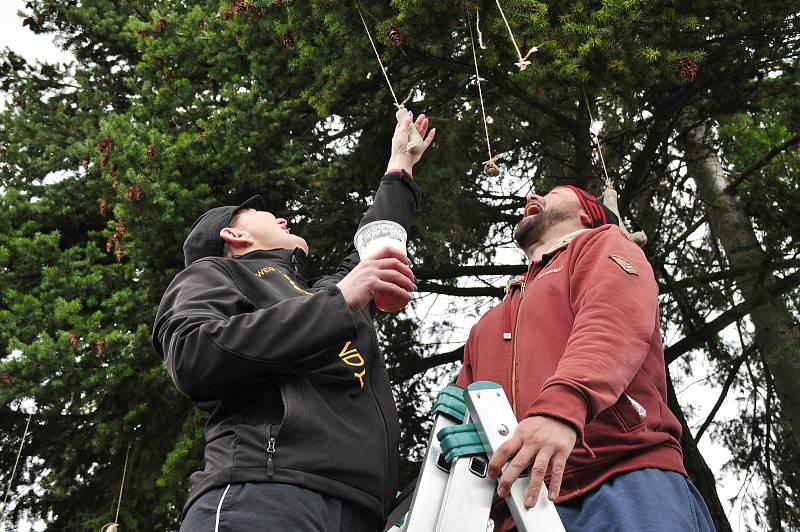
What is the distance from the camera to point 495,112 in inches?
247

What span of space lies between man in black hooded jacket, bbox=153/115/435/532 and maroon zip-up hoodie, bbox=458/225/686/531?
51cm

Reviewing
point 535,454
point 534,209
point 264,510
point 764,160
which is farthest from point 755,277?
point 264,510

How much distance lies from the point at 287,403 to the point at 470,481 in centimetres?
62

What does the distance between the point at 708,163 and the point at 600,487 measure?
6586 millimetres

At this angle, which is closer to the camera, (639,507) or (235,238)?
(639,507)

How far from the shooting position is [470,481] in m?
1.84

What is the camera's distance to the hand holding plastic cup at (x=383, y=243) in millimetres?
2264

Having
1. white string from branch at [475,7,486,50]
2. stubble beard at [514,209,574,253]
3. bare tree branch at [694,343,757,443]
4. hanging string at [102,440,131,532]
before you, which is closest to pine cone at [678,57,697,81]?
white string from branch at [475,7,486,50]

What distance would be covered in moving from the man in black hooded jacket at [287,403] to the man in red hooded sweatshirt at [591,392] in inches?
18.9

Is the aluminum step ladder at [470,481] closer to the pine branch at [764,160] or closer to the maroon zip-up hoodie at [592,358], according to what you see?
the maroon zip-up hoodie at [592,358]

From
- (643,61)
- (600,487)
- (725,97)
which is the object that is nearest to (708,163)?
(725,97)

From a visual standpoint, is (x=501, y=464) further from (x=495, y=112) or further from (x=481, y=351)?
(x=495, y=112)

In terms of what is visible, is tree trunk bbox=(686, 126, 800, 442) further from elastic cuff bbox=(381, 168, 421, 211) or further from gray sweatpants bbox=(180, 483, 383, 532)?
gray sweatpants bbox=(180, 483, 383, 532)

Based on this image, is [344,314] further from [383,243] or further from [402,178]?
[402,178]
